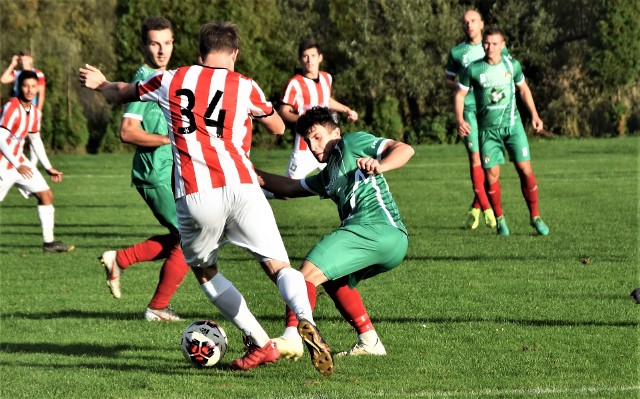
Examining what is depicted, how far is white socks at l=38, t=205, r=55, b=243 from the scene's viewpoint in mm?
13312

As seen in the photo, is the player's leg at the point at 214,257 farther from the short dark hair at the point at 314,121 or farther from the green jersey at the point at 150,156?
the green jersey at the point at 150,156

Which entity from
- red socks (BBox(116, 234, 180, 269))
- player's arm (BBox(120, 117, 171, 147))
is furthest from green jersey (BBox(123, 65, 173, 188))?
red socks (BBox(116, 234, 180, 269))

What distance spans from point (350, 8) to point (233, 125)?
35799 mm

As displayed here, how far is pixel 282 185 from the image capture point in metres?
6.97

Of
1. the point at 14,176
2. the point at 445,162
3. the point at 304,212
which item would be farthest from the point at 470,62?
the point at 445,162

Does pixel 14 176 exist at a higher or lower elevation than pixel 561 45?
higher

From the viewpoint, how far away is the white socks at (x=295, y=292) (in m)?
5.88

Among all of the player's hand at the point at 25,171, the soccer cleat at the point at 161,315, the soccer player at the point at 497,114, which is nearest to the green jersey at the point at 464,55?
the soccer player at the point at 497,114

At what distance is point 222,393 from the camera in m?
5.82

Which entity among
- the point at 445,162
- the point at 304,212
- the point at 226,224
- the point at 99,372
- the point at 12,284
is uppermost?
the point at 226,224

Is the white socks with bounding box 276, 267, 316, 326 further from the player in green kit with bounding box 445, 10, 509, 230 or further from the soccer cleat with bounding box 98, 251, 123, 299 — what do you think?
the player in green kit with bounding box 445, 10, 509, 230

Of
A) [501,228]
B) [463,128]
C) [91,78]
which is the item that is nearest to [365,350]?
[91,78]

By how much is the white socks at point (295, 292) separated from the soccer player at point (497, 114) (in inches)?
278

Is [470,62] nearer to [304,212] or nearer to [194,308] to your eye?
[304,212]
